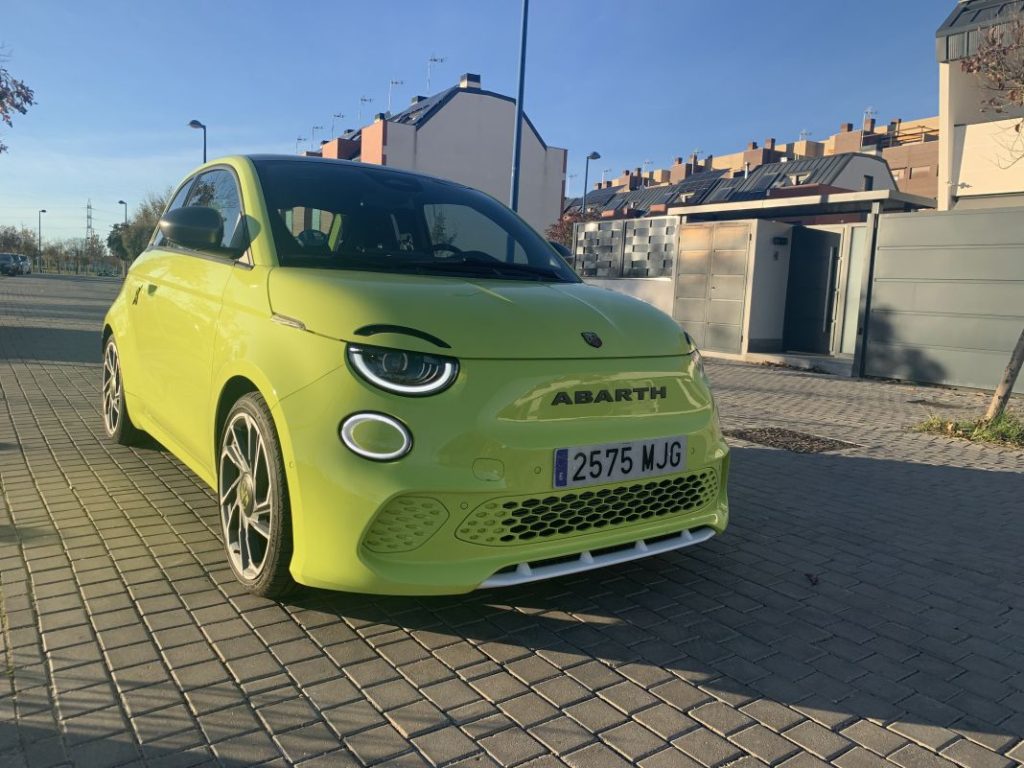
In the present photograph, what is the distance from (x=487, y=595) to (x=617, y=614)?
0.53m

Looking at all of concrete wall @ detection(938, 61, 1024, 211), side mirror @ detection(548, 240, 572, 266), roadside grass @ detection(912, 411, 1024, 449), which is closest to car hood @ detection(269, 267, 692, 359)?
side mirror @ detection(548, 240, 572, 266)

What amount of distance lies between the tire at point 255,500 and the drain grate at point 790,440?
4.79 meters

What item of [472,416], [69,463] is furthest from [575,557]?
[69,463]

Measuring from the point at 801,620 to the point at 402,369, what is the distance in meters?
1.86

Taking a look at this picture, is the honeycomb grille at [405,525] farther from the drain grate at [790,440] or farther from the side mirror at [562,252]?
the drain grate at [790,440]

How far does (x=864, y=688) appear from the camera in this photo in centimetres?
264

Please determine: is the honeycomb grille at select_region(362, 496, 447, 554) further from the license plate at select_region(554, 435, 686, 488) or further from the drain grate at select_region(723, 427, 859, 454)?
the drain grate at select_region(723, 427, 859, 454)

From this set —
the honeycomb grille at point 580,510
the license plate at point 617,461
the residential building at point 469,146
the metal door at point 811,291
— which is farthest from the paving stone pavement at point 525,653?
the residential building at point 469,146

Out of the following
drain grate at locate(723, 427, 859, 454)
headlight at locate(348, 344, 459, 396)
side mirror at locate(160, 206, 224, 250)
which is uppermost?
side mirror at locate(160, 206, 224, 250)

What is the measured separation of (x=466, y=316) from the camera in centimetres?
288

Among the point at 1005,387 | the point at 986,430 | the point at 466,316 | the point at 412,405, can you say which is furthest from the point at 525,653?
the point at 1005,387

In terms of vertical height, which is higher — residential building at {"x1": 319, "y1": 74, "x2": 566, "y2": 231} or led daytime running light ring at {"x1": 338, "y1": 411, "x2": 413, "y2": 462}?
residential building at {"x1": 319, "y1": 74, "x2": 566, "y2": 231}

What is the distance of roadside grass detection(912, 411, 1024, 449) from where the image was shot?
7.48 meters

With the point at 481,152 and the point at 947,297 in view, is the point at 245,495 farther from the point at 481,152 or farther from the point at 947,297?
the point at 481,152
